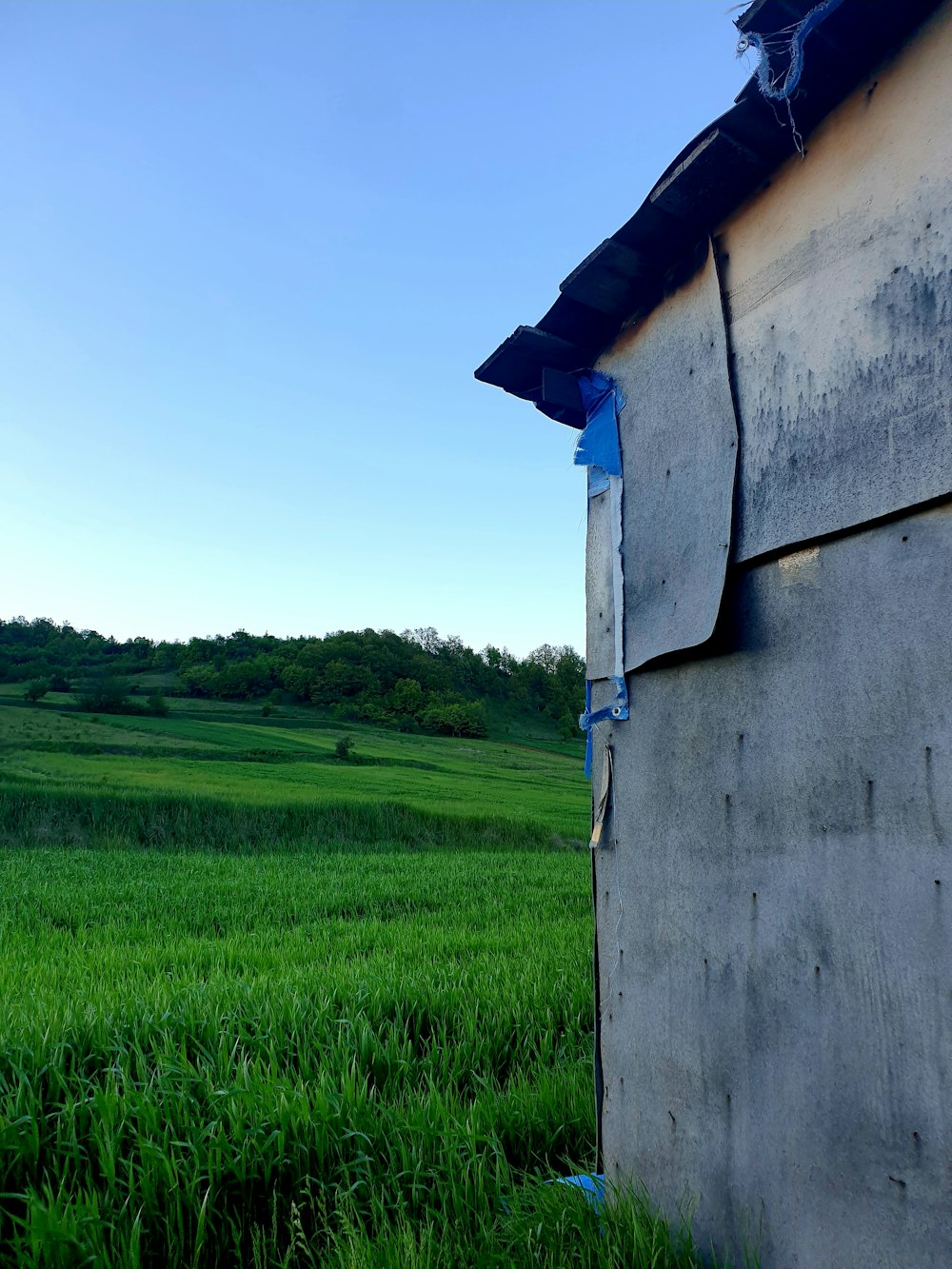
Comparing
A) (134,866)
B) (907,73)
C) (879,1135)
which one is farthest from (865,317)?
(134,866)

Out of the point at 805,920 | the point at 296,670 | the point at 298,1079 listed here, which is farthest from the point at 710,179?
the point at 296,670

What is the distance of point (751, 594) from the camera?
257 cm

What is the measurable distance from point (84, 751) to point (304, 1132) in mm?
32402

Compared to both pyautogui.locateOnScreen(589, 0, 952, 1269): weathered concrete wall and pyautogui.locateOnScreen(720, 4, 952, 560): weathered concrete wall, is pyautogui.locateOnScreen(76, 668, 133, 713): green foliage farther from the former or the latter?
pyautogui.locateOnScreen(720, 4, 952, 560): weathered concrete wall

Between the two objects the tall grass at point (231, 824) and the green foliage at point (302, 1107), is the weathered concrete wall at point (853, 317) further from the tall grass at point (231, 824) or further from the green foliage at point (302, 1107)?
the tall grass at point (231, 824)

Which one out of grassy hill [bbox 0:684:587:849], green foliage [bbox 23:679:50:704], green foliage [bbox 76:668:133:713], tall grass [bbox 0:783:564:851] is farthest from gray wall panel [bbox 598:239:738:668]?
green foliage [bbox 23:679:50:704]

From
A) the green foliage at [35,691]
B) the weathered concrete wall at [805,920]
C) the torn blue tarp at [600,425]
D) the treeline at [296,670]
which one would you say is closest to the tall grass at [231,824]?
the torn blue tarp at [600,425]

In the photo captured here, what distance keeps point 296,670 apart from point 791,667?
72.5 meters

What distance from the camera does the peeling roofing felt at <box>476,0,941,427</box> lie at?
7.17 feet

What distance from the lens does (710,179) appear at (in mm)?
2705

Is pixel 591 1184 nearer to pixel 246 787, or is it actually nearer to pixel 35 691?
pixel 246 787

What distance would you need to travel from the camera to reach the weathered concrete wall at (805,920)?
1924 millimetres

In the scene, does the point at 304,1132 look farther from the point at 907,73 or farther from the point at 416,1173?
the point at 907,73

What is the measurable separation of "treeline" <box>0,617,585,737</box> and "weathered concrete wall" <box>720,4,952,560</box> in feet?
203
